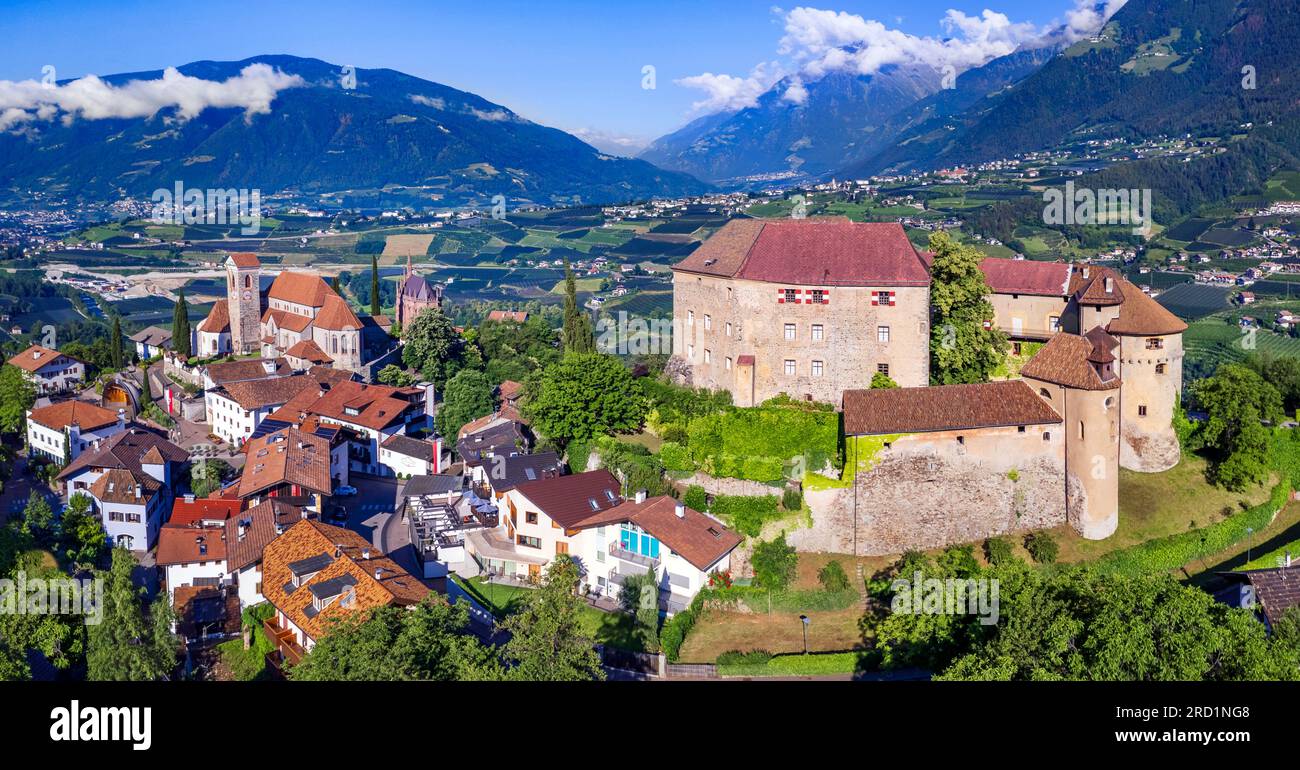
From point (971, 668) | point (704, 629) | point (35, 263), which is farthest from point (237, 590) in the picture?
point (35, 263)

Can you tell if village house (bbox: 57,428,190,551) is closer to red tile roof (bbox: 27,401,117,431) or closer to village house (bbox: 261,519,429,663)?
red tile roof (bbox: 27,401,117,431)

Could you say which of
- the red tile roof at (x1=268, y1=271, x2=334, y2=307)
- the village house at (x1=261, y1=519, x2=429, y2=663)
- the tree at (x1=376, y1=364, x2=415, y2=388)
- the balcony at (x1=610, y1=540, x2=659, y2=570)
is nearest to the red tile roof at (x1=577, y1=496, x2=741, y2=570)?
the balcony at (x1=610, y1=540, x2=659, y2=570)

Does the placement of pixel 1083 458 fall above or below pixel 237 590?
above

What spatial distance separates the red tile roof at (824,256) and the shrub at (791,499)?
9.37 metres

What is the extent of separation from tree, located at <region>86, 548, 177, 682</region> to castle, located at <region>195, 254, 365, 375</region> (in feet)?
129

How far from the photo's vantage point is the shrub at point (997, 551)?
3809cm

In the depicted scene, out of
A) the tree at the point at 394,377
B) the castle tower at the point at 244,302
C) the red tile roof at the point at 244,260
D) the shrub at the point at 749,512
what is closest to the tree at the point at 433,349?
the tree at the point at 394,377

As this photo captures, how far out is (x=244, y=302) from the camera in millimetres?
80500

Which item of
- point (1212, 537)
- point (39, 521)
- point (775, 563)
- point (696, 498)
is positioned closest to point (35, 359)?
point (39, 521)

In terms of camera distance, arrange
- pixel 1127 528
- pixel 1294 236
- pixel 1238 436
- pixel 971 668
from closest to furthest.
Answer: pixel 971 668, pixel 1127 528, pixel 1238 436, pixel 1294 236

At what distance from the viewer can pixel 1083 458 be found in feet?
129

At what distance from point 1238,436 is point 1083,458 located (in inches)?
405

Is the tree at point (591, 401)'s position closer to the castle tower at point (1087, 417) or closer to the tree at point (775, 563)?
the tree at point (775, 563)
